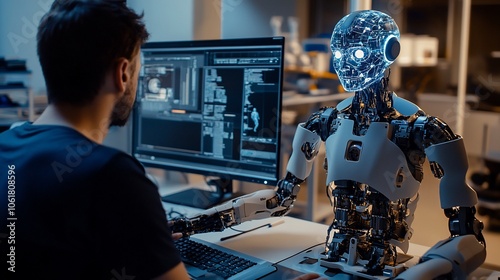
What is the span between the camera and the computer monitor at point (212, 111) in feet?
4.83

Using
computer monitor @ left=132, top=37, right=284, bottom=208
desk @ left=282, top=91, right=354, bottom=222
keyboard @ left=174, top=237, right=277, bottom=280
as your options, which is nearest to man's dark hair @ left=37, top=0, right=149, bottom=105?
keyboard @ left=174, top=237, right=277, bottom=280

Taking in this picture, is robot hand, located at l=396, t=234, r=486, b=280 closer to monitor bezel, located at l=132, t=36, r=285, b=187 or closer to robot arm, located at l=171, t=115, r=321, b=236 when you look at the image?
robot arm, located at l=171, t=115, r=321, b=236

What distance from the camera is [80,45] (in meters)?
0.83

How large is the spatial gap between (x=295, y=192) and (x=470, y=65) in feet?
17.4

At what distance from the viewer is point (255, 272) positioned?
1124 millimetres

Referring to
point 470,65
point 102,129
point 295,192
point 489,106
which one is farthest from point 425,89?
point 102,129

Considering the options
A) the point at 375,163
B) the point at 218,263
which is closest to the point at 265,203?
the point at 218,263

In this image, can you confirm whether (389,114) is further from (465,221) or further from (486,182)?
(486,182)

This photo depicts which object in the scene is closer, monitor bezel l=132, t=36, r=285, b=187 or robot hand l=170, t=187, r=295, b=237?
robot hand l=170, t=187, r=295, b=237

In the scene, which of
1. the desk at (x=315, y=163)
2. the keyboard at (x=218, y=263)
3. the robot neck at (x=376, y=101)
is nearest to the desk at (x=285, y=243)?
the keyboard at (x=218, y=263)

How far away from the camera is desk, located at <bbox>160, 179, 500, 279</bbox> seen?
3.90 feet

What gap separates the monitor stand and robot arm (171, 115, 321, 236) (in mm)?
310

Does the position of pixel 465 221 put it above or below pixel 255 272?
above

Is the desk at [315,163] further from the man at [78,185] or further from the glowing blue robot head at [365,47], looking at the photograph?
the man at [78,185]
